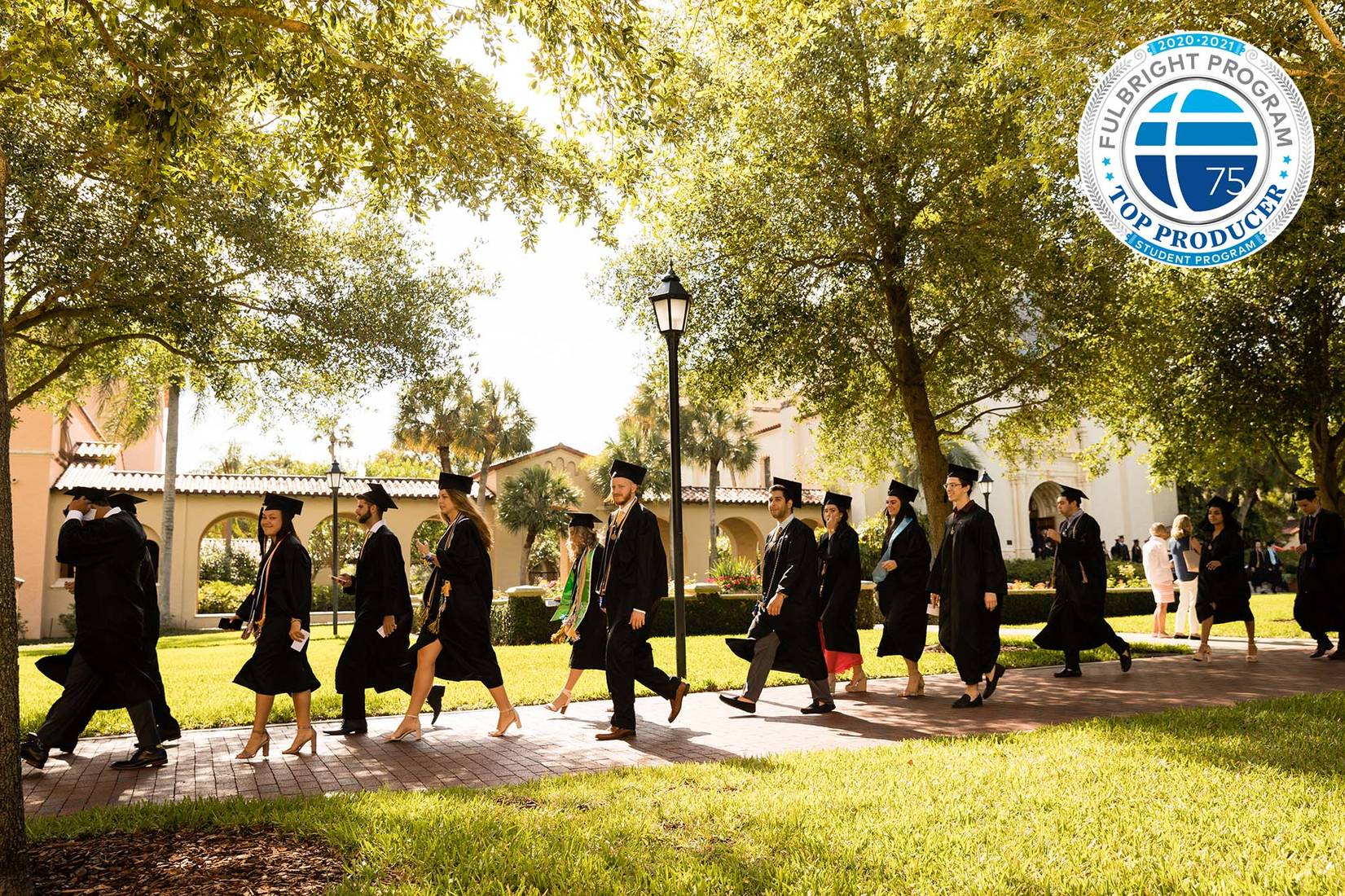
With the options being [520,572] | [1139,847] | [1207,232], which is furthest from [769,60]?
[520,572]

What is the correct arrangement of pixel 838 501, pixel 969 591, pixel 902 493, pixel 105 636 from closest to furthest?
pixel 105 636 → pixel 969 591 → pixel 902 493 → pixel 838 501

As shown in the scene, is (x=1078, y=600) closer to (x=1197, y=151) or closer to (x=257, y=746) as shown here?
(x=1197, y=151)

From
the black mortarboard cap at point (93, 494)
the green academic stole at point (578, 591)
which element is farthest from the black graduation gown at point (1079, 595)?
the black mortarboard cap at point (93, 494)

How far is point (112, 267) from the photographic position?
11734 millimetres

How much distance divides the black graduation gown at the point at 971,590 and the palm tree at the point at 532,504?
2921 centimetres

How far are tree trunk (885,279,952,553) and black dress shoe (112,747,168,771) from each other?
38.5 ft

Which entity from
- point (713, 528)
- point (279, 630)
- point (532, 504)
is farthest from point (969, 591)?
point (532, 504)

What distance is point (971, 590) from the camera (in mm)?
8633

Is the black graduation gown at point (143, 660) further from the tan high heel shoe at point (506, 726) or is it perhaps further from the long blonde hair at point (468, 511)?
the tan high heel shoe at point (506, 726)

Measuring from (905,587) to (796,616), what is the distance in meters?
1.76

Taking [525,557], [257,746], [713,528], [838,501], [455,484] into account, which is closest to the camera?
[257,746]

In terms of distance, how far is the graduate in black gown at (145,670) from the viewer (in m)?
6.25

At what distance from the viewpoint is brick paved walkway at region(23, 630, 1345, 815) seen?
569 cm

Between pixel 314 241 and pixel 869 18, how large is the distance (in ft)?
29.5
